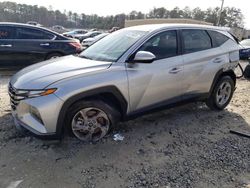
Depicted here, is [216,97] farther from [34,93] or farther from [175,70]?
[34,93]

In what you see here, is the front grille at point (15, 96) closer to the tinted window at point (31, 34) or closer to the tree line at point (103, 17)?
the tinted window at point (31, 34)

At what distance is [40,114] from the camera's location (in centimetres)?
295

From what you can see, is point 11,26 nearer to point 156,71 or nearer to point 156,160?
point 156,71

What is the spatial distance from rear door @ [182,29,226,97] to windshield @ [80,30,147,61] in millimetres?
847

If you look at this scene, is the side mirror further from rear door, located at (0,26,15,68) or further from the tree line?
the tree line

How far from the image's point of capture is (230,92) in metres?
5.03

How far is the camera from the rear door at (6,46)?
24.0 ft

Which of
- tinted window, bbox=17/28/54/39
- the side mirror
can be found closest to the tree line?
tinted window, bbox=17/28/54/39

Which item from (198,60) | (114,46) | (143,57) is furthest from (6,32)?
(198,60)

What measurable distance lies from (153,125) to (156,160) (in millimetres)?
1044

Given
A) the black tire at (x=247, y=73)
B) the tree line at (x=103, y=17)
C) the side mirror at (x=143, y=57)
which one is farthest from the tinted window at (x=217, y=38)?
the tree line at (x=103, y=17)

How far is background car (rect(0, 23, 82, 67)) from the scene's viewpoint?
290 inches

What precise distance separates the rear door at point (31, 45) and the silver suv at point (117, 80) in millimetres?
3936

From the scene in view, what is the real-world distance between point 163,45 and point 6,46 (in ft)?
17.6
